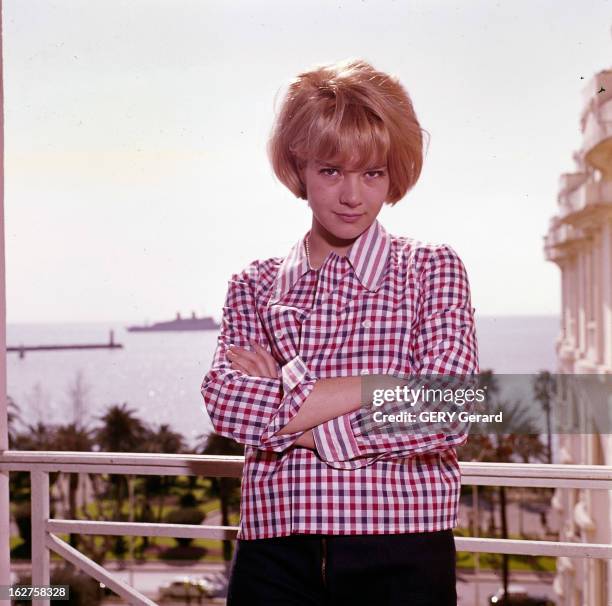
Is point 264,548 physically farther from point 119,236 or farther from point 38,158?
point 119,236

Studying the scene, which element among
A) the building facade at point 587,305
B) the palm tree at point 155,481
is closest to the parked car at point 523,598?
the building facade at point 587,305

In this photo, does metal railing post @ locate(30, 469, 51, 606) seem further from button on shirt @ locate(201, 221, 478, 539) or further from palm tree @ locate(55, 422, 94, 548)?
palm tree @ locate(55, 422, 94, 548)

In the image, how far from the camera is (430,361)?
3.65 ft

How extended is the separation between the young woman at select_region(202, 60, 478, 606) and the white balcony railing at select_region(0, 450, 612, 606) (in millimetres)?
536

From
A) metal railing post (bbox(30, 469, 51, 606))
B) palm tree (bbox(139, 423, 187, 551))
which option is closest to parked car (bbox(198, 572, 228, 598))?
palm tree (bbox(139, 423, 187, 551))

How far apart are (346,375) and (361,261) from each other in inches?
7.4

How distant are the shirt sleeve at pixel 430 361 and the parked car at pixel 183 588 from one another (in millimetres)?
17800

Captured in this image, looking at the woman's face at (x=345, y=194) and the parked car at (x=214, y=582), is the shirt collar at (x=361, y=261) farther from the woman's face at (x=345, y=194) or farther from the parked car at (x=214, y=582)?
the parked car at (x=214, y=582)

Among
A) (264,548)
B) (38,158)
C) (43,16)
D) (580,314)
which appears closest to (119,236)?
(38,158)

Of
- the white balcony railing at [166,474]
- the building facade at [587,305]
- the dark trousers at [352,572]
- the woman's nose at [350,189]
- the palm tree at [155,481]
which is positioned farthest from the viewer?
the palm tree at [155,481]

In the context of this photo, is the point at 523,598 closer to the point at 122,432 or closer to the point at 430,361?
the point at 122,432

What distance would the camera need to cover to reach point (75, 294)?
110 ft

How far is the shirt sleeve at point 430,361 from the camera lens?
1.09 metres

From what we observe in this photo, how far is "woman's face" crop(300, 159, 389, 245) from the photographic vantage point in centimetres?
118
